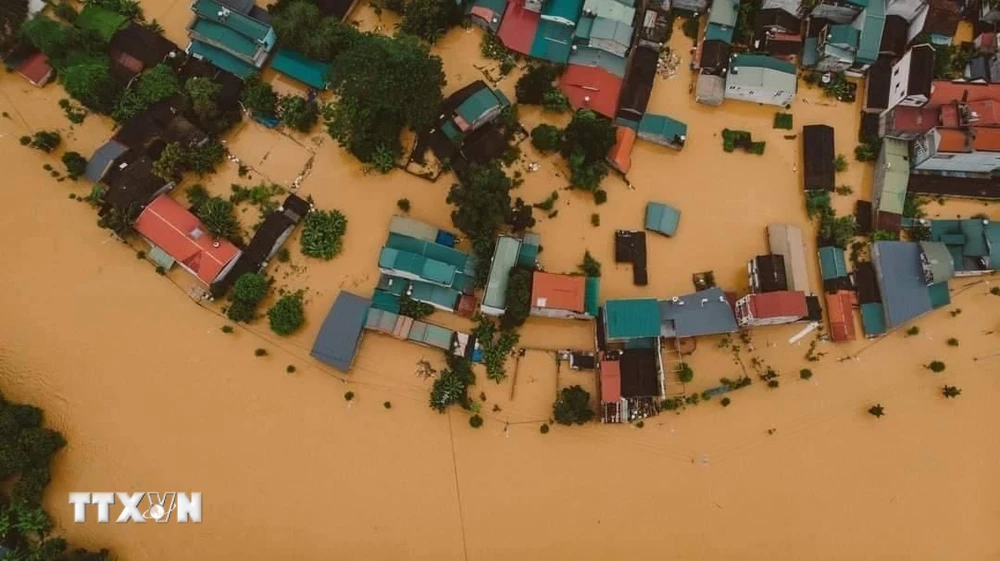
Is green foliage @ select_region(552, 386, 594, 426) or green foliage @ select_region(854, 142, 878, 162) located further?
green foliage @ select_region(854, 142, 878, 162)

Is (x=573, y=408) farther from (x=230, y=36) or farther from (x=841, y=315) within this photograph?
(x=230, y=36)

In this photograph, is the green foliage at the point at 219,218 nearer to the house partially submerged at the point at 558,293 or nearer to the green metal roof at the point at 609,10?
the house partially submerged at the point at 558,293

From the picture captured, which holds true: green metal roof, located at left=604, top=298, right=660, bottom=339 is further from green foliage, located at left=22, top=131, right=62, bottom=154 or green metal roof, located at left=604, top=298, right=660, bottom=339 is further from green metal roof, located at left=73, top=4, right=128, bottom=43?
green foliage, located at left=22, top=131, right=62, bottom=154

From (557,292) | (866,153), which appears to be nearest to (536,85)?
(557,292)

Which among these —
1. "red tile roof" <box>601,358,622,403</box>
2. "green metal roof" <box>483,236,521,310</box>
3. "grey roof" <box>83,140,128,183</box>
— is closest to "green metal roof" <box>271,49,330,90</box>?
"grey roof" <box>83,140,128,183</box>

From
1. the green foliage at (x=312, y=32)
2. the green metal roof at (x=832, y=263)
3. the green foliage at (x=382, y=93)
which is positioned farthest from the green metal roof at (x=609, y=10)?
the green metal roof at (x=832, y=263)
